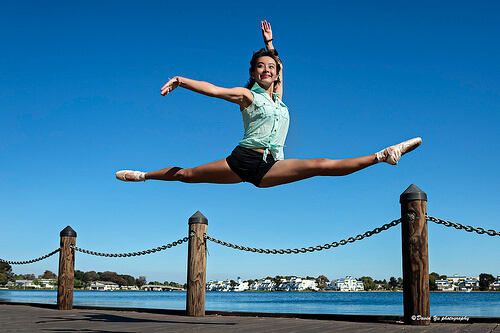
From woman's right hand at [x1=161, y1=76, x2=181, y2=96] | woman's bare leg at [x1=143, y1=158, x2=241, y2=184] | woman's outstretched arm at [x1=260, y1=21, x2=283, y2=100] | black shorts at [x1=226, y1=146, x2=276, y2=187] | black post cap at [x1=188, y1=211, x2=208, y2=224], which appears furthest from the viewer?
black post cap at [x1=188, y1=211, x2=208, y2=224]

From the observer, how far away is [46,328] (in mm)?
4945

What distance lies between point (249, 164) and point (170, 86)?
106 centimetres

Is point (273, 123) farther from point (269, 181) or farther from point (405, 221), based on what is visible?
point (405, 221)

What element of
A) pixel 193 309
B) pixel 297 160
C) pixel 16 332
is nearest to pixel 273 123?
pixel 297 160

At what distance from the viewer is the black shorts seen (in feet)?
14.5

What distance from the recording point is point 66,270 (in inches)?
348

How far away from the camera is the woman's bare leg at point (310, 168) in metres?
4.17

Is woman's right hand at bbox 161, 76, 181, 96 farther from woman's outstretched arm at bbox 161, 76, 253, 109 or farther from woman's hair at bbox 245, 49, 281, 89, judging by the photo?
woman's hair at bbox 245, 49, 281, 89

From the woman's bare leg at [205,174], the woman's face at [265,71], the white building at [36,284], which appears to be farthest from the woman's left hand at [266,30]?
the white building at [36,284]

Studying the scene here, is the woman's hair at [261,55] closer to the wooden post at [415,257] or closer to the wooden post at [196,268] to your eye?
the wooden post at [415,257]

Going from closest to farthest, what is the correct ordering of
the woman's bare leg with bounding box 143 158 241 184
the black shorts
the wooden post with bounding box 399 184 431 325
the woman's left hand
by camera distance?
the black shorts
the woman's bare leg with bounding box 143 158 241 184
the woman's left hand
the wooden post with bounding box 399 184 431 325

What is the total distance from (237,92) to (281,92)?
81 centimetres

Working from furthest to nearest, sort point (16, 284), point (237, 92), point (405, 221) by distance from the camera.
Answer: point (16, 284) < point (405, 221) < point (237, 92)

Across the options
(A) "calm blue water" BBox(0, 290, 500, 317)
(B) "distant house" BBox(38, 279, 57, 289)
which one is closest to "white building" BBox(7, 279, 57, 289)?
(B) "distant house" BBox(38, 279, 57, 289)
